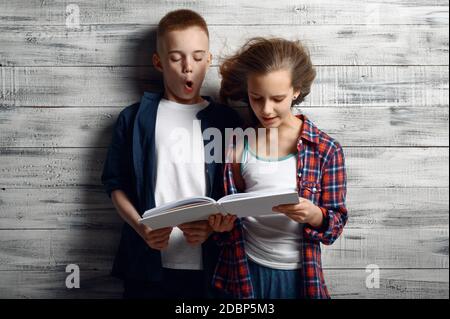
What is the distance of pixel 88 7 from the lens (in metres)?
1.62

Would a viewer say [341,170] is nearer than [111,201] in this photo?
Yes

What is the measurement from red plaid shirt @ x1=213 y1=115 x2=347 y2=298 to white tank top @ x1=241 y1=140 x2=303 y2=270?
0.02 metres

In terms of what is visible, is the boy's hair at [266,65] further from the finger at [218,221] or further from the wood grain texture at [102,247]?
the wood grain texture at [102,247]

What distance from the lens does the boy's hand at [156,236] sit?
1.45 metres

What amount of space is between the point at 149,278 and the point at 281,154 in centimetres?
52

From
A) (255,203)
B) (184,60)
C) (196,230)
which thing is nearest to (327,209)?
(255,203)

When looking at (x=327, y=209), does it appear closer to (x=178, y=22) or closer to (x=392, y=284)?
(x=392, y=284)

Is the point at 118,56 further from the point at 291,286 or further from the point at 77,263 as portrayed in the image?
→ the point at 291,286

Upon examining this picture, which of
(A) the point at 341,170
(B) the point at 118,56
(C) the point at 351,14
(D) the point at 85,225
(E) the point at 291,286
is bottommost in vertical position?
(E) the point at 291,286

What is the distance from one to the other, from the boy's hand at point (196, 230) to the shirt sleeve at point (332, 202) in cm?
28

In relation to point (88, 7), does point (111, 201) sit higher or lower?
lower

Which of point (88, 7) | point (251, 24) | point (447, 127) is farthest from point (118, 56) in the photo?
point (447, 127)

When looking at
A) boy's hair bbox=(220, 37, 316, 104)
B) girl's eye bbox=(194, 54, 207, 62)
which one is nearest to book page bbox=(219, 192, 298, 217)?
boy's hair bbox=(220, 37, 316, 104)

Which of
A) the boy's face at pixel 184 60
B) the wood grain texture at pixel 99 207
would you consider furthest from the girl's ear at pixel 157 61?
the wood grain texture at pixel 99 207
